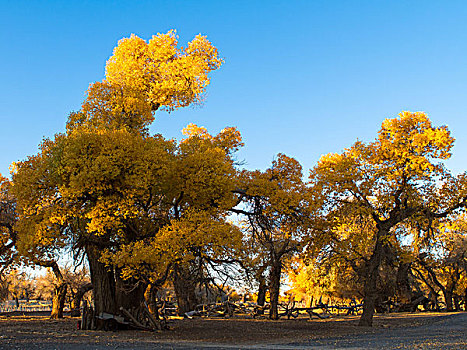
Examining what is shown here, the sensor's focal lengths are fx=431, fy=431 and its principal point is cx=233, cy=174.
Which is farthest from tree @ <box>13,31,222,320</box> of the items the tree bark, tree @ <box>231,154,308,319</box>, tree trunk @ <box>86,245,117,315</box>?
the tree bark

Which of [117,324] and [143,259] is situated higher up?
[143,259]

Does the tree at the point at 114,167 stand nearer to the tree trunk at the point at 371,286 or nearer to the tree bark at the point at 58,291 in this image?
the tree bark at the point at 58,291

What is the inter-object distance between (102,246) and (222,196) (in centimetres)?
554

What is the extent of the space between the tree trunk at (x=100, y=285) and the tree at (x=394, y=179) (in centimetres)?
1026

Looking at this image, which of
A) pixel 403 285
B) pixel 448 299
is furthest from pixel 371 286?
pixel 448 299

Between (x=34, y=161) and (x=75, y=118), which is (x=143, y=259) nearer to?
(x=34, y=161)

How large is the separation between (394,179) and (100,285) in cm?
1417

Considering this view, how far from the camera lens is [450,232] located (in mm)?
36094

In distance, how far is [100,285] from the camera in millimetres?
18125

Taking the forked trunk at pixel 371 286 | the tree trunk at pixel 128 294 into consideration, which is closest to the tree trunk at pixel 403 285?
the forked trunk at pixel 371 286

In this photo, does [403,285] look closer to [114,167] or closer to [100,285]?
[100,285]

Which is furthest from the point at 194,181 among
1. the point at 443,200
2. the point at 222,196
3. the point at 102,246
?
the point at 443,200

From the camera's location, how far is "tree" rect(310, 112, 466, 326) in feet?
65.9

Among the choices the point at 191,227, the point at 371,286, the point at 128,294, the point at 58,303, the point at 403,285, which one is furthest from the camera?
the point at 403,285
